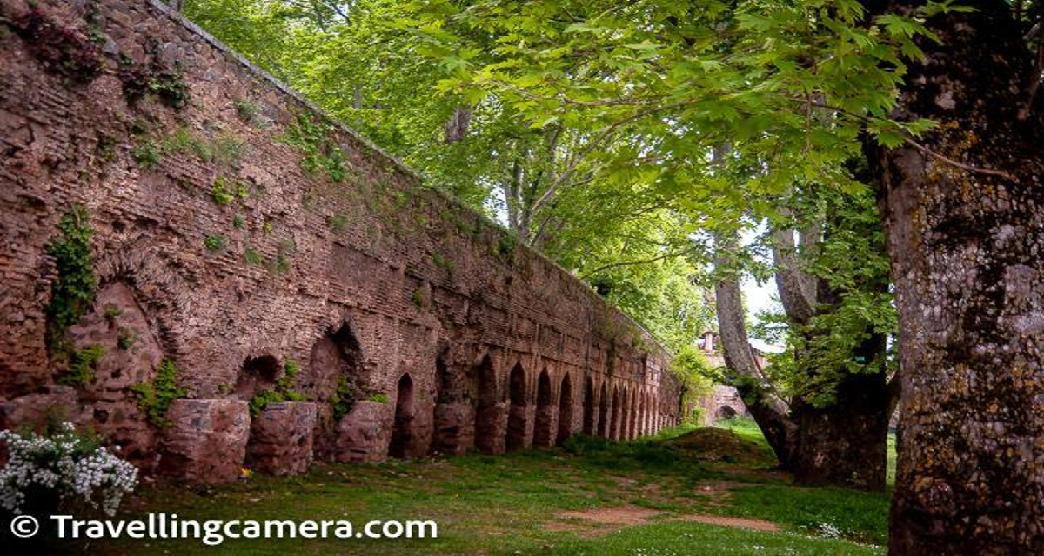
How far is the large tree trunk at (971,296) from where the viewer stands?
16.4ft

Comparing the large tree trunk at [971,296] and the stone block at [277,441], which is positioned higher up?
the large tree trunk at [971,296]

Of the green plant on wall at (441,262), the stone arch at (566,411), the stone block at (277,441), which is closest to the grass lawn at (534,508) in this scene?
the stone block at (277,441)

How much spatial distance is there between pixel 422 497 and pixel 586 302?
57.6 ft

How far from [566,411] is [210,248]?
17987mm

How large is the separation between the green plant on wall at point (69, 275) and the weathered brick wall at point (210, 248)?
0.41 ft

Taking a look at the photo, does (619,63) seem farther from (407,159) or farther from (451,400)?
(407,159)

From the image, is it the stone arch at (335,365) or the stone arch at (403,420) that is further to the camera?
the stone arch at (403,420)

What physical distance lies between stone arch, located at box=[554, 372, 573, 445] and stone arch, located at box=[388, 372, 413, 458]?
1120 cm

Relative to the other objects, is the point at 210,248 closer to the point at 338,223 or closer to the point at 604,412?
the point at 338,223

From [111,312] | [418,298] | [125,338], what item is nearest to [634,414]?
[418,298]

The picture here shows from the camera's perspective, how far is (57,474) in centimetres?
613

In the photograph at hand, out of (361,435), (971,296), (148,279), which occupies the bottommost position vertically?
(361,435)

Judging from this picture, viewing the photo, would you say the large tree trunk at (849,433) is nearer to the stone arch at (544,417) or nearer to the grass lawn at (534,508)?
the grass lawn at (534,508)

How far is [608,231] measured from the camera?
89.7ft
